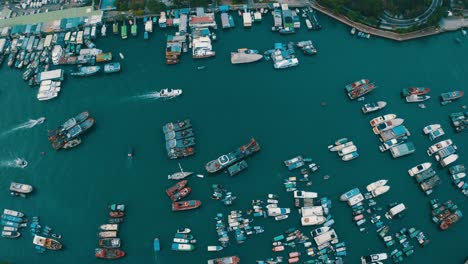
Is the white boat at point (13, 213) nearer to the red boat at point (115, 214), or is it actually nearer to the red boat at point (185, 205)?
the red boat at point (115, 214)

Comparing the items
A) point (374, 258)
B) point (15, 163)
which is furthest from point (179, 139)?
point (374, 258)

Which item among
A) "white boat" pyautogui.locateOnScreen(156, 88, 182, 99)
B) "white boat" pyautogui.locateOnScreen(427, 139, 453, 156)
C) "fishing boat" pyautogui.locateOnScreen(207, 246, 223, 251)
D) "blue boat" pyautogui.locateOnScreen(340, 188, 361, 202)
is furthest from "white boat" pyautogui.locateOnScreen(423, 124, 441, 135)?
"white boat" pyautogui.locateOnScreen(156, 88, 182, 99)

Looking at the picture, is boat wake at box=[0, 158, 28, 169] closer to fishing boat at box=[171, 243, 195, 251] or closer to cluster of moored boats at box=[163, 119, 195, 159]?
cluster of moored boats at box=[163, 119, 195, 159]

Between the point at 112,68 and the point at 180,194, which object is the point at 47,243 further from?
the point at 112,68

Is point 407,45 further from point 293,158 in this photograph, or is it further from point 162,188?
point 162,188

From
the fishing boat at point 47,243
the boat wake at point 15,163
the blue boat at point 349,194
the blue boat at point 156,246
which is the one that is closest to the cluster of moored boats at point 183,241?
the blue boat at point 156,246
